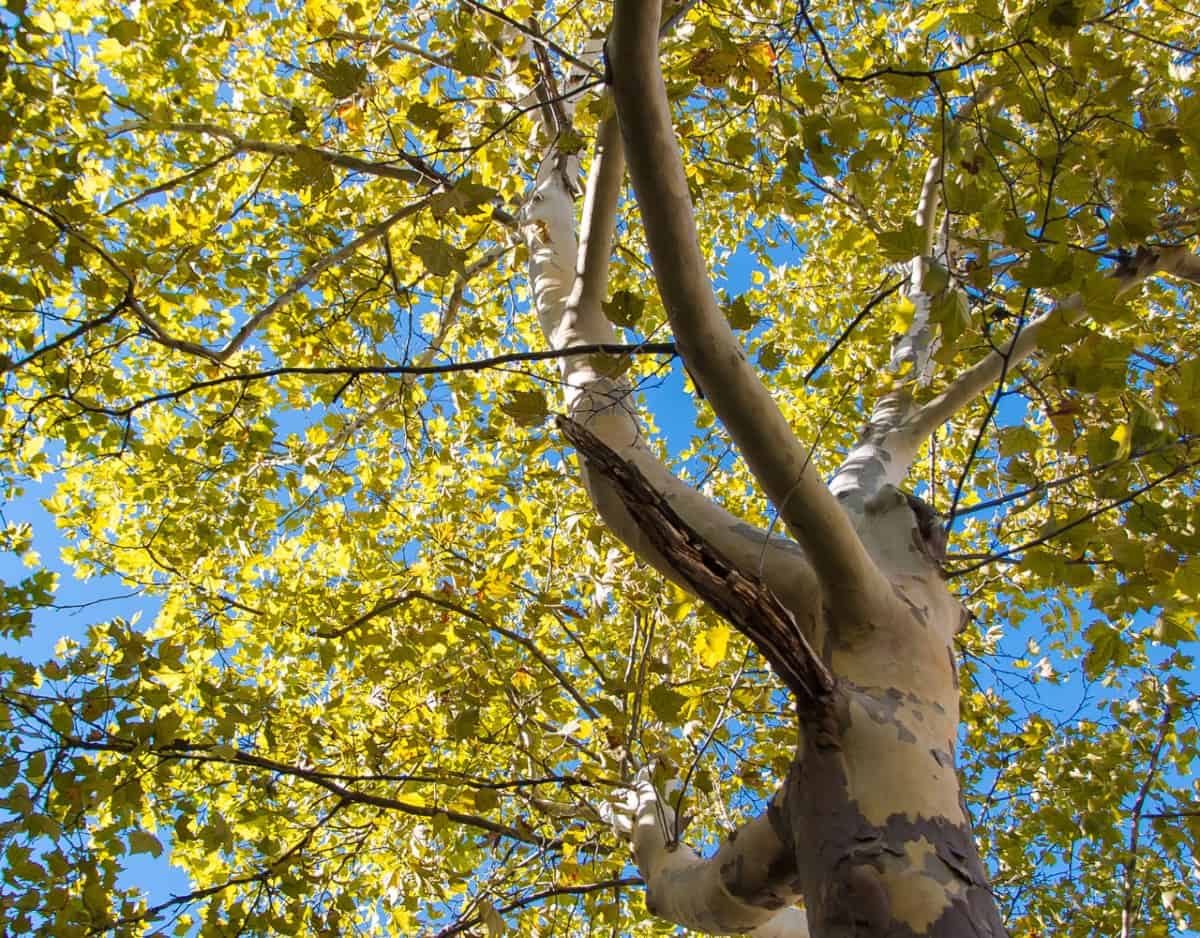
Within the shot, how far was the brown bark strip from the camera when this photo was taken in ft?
5.62


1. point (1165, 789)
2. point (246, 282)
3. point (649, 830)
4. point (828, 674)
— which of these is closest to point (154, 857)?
point (649, 830)

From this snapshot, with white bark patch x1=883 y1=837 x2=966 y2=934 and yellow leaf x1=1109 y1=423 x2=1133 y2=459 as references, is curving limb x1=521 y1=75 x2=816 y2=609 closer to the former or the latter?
white bark patch x1=883 y1=837 x2=966 y2=934

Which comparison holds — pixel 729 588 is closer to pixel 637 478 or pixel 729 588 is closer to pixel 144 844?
pixel 637 478

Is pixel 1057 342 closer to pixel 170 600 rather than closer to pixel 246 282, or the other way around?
pixel 246 282

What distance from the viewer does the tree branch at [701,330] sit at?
1582mm

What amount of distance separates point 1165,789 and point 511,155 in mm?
6007

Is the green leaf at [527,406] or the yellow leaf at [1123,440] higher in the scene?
the green leaf at [527,406]

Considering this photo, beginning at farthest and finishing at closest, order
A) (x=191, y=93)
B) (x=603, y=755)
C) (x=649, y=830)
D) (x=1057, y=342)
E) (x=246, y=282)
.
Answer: (x=191, y=93) < (x=246, y=282) < (x=603, y=755) < (x=649, y=830) < (x=1057, y=342)

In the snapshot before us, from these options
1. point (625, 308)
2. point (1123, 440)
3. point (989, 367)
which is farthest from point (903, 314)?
point (625, 308)

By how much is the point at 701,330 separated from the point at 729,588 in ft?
1.95

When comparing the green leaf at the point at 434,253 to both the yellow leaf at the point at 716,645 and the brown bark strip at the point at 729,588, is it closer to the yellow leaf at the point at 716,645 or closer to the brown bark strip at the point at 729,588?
the brown bark strip at the point at 729,588

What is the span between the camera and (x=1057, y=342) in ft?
6.74

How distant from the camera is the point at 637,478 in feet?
5.90

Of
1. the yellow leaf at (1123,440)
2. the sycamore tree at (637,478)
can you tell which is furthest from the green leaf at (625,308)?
the yellow leaf at (1123,440)
